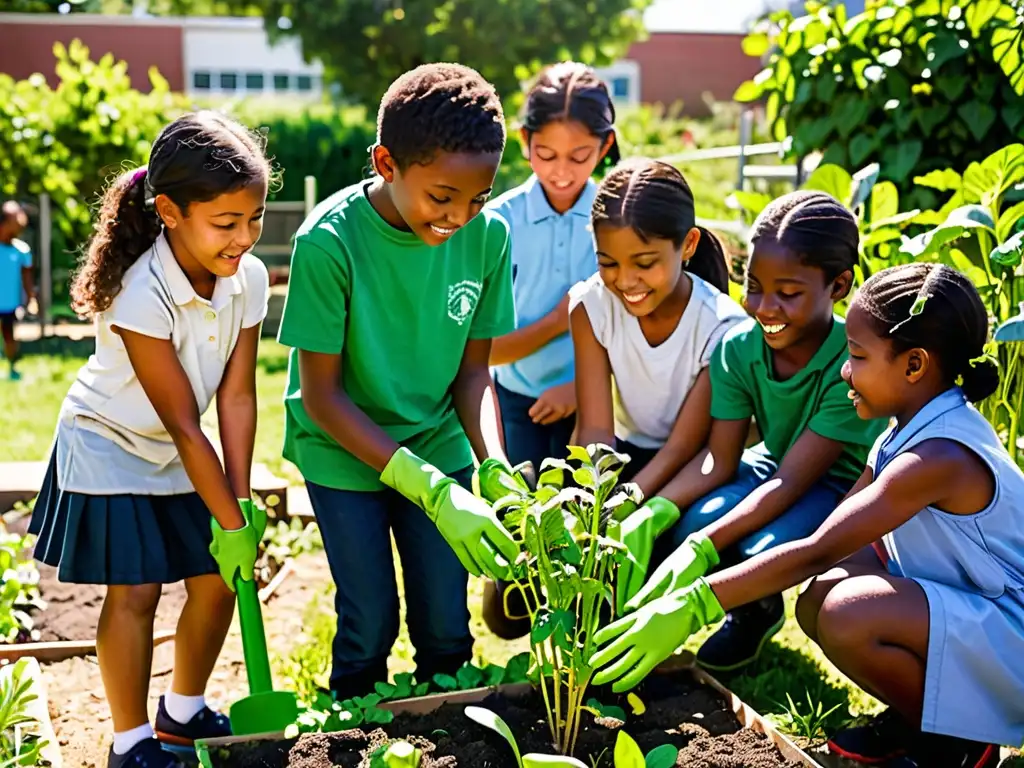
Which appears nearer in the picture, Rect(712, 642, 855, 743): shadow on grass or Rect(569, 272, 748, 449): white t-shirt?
Rect(712, 642, 855, 743): shadow on grass

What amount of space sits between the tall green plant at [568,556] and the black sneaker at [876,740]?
56cm

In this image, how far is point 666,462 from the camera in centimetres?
278

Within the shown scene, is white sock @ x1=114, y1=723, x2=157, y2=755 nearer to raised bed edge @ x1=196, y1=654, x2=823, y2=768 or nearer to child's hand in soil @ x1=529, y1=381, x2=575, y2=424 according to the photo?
raised bed edge @ x1=196, y1=654, x2=823, y2=768

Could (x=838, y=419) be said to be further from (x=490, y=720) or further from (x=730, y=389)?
(x=490, y=720)

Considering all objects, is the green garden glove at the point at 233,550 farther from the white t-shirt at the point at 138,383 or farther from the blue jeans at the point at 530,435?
the blue jeans at the point at 530,435

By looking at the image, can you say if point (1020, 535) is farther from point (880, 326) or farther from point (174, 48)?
point (174, 48)

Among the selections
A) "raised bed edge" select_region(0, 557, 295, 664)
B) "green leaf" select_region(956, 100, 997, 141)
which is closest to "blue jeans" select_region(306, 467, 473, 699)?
"raised bed edge" select_region(0, 557, 295, 664)

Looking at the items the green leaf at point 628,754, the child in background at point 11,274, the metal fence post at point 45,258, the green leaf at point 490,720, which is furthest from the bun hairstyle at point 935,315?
the metal fence post at point 45,258

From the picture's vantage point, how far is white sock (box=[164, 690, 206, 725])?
98.1 inches

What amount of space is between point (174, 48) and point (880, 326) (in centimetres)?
2622

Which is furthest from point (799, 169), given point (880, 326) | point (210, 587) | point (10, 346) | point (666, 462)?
point (10, 346)

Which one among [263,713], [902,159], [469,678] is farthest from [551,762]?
[902,159]

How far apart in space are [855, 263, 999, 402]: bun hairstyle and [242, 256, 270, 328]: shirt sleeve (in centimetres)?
128

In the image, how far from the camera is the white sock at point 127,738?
235cm
